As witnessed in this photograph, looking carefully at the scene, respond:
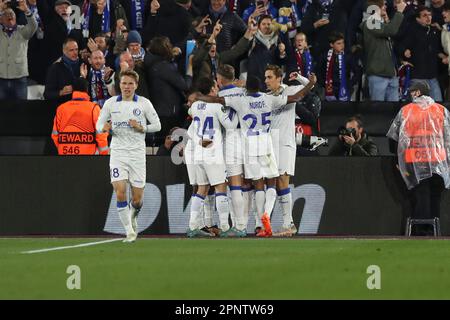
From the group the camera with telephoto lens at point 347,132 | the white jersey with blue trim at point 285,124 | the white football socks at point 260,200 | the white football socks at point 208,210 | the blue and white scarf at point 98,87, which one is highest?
the blue and white scarf at point 98,87

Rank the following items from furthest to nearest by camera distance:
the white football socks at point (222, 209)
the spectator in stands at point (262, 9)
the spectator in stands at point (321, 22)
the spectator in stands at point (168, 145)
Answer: the spectator in stands at point (321, 22) → the spectator in stands at point (262, 9) → the spectator in stands at point (168, 145) → the white football socks at point (222, 209)

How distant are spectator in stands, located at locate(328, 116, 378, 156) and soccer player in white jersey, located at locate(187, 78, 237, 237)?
2644 mm

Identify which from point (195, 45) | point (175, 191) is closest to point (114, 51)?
point (195, 45)

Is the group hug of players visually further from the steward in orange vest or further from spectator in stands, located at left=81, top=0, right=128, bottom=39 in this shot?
spectator in stands, located at left=81, top=0, right=128, bottom=39

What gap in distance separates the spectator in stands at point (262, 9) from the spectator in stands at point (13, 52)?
11.7 feet

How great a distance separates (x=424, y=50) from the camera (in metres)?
21.2

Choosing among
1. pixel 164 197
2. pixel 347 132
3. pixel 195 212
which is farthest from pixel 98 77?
pixel 347 132

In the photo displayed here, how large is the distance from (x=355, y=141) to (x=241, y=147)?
266cm

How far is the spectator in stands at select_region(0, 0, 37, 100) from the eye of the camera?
66.4 ft

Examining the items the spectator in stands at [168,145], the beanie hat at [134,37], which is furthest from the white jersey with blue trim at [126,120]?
the beanie hat at [134,37]

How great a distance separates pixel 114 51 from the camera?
2072 cm

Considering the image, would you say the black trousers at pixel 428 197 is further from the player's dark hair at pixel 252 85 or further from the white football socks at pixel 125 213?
the white football socks at pixel 125 213

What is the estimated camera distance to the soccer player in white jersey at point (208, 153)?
685 inches

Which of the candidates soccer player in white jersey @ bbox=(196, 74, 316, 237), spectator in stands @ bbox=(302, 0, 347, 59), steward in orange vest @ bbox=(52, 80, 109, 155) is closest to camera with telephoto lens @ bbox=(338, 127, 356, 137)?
spectator in stands @ bbox=(302, 0, 347, 59)
